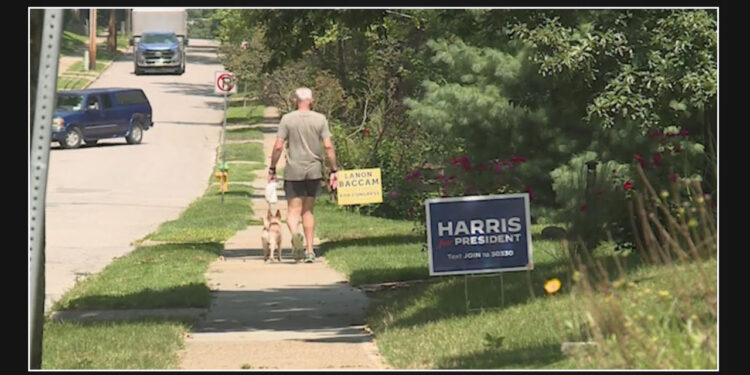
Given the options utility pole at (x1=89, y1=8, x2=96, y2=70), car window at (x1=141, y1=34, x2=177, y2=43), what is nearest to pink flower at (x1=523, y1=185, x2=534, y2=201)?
car window at (x1=141, y1=34, x2=177, y2=43)

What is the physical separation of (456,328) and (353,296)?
3.41m

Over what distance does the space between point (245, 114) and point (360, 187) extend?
1596 inches

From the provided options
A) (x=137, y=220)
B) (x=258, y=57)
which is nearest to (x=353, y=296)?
(x=137, y=220)

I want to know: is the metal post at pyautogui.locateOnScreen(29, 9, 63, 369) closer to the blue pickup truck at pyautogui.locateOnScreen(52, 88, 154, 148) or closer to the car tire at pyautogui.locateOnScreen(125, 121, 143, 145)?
the blue pickup truck at pyautogui.locateOnScreen(52, 88, 154, 148)

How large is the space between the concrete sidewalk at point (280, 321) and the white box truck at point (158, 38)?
54.0 metres

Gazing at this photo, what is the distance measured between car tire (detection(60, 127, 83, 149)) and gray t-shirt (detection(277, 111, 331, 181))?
33.0m

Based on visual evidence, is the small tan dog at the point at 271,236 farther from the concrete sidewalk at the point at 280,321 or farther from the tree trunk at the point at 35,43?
the tree trunk at the point at 35,43

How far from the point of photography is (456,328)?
11.0 meters

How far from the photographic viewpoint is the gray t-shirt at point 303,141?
52.5ft

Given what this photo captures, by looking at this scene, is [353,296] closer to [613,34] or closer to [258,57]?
[613,34]

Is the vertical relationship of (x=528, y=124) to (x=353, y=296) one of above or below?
above

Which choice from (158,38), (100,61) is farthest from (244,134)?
(100,61)

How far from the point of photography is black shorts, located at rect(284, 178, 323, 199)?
16.3 meters

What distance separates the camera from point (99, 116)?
160 ft
